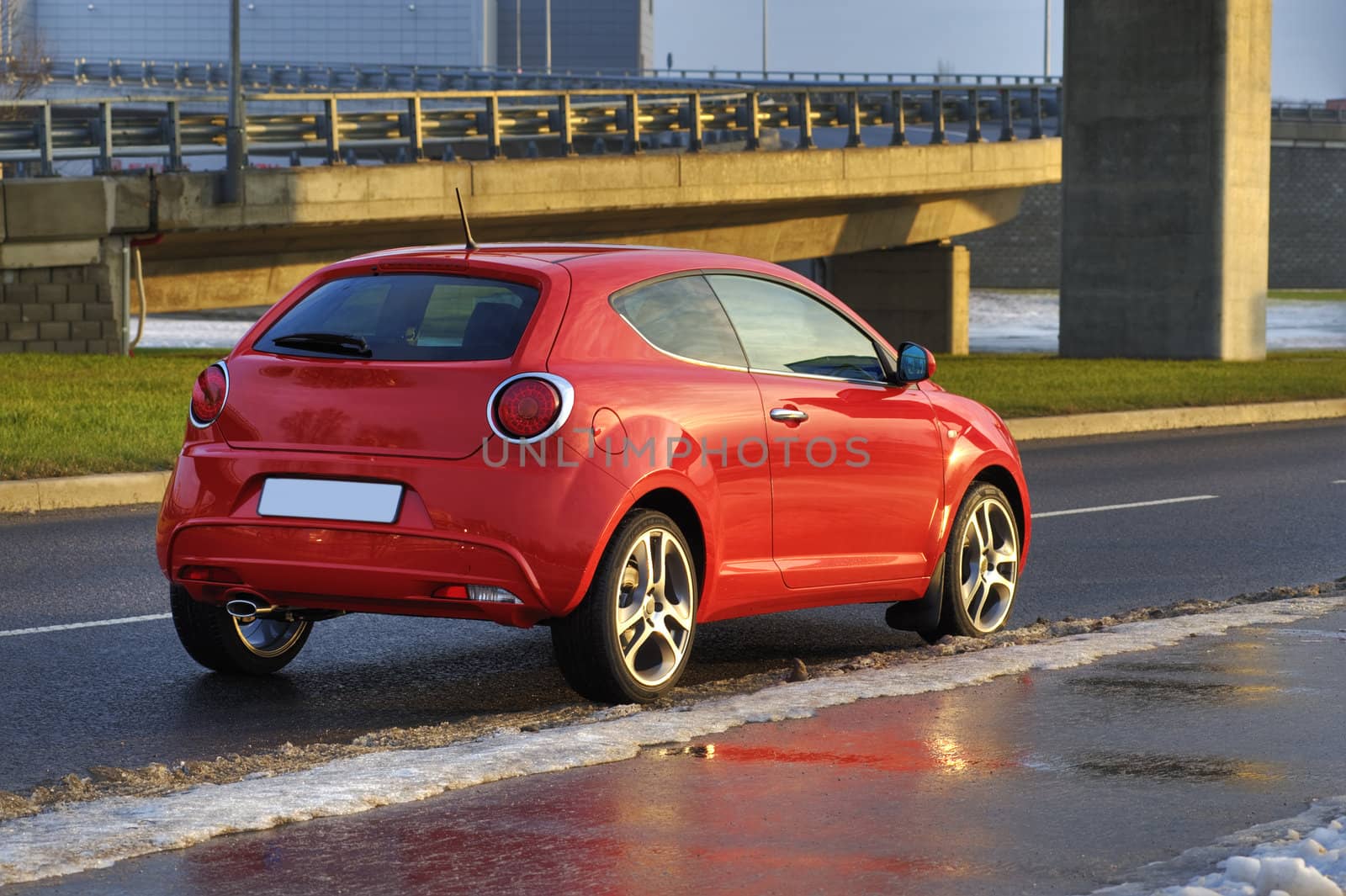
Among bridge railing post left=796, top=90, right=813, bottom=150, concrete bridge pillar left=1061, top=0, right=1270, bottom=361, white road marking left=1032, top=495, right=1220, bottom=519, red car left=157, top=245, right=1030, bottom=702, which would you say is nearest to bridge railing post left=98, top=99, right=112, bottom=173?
bridge railing post left=796, top=90, right=813, bottom=150

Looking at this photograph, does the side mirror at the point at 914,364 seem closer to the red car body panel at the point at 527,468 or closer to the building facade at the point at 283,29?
the red car body panel at the point at 527,468

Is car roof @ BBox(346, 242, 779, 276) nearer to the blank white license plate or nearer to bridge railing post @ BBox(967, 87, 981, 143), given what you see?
the blank white license plate

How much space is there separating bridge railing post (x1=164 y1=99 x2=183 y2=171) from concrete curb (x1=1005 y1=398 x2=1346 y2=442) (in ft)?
45.7

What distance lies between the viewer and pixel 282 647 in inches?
289

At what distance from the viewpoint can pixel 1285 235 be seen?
282 feet

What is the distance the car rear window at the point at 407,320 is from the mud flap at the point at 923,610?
84.0 inches

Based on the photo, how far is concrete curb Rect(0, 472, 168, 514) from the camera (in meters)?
12.4

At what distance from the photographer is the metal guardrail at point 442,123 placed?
1093 inches

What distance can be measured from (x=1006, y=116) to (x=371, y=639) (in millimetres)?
35607

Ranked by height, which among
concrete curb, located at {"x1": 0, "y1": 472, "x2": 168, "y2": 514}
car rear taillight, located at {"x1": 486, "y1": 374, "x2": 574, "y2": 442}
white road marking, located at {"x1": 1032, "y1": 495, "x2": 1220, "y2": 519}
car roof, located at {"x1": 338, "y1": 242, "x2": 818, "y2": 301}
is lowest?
white road marking, located at {"x1": 1032, "y1": 495, "x2": 1220, "y2": 519}

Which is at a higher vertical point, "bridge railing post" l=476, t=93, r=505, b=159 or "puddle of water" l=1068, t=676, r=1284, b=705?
"bridge railing post" l=476, t=93, r=505, b=159

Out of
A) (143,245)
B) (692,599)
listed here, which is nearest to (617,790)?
(692,599)

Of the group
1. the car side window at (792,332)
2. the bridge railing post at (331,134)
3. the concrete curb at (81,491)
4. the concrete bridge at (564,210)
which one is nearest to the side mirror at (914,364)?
the car side window at (792,332)

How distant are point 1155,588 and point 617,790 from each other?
5.08 meters
